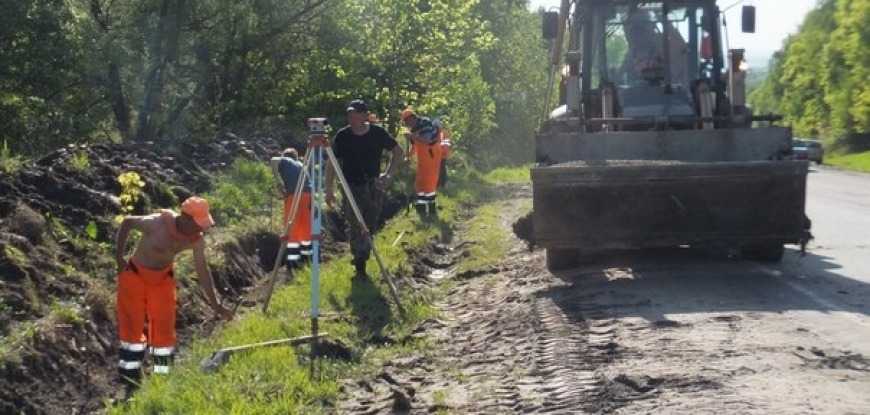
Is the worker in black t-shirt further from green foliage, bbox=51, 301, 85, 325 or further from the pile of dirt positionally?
green foliage, bbox=51, 301, 85, 325

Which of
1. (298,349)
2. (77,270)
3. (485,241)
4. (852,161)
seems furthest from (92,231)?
(852,161)

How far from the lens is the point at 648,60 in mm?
13516

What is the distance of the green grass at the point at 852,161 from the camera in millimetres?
44562

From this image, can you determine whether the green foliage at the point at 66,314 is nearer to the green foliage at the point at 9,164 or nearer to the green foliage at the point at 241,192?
the green foliage at the point at 9,164

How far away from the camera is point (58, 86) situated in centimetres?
1922

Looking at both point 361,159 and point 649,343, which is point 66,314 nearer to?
point 361,159

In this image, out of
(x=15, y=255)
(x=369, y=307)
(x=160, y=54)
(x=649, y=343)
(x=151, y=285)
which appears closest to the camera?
(x=649, y=343)

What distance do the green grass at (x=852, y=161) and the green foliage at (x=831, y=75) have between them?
53.4 inches

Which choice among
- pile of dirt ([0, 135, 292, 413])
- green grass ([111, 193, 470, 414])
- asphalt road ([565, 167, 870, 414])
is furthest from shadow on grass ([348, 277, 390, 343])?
asphalt road ([565, 167, 870, 414])

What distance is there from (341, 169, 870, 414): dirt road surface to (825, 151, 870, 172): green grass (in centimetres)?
3378

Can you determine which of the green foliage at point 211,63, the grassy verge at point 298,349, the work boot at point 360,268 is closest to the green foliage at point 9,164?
the grassy verge at point 298,349

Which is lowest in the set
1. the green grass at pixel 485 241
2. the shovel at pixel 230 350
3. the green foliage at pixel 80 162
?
the green grass at pixel 485 241

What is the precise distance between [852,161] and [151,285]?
44.3 metres

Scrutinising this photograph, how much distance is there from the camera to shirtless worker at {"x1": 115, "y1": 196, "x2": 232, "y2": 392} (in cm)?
852
